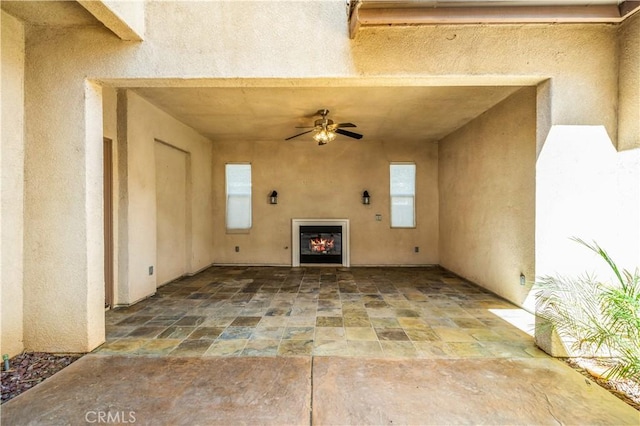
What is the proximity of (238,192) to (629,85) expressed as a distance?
20.4 feet

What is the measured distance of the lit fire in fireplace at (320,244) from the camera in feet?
22.0

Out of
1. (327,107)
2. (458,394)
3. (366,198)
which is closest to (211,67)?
(327,107)

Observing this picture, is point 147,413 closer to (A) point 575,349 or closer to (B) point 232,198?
(A) point 575,349

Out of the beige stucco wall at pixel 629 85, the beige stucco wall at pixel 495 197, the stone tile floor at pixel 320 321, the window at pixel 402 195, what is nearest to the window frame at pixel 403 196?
the window at pixel 402 195

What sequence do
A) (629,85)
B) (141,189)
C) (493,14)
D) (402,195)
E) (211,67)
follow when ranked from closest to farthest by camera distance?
(493,14)
(629,85)
(211,67)
(141,189)
(402,195)

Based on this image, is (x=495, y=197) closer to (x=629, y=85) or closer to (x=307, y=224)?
(x=629, y=85)

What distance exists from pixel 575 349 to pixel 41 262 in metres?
4.70

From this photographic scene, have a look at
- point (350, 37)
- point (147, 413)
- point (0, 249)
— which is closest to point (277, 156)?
point (350, 37)

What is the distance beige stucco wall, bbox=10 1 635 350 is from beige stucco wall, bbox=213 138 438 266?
401 centimetres

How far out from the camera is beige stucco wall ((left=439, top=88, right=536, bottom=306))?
12.2 ft

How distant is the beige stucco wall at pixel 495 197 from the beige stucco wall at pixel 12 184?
5.30 m

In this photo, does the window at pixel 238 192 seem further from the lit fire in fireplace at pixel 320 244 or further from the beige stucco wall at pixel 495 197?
the beige stucco wall at pixel 495 197

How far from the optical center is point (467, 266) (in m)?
5.31

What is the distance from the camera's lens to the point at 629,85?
244 cm
